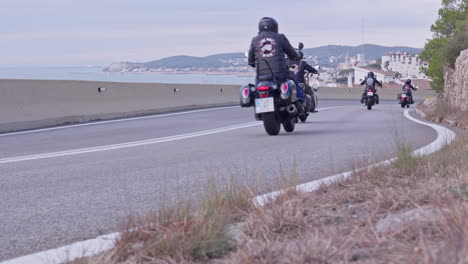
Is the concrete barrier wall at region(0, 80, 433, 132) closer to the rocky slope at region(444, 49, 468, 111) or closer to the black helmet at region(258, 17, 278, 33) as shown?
the black helmet at region(258, 17, 278, 33)

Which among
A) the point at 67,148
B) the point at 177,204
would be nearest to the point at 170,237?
the point at 177,204

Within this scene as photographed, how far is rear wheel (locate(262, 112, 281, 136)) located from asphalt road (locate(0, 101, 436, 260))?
1.03 ft

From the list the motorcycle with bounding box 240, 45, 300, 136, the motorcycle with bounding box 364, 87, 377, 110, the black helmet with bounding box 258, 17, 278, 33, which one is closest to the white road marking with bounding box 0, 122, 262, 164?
the motorcycle with bounding box 240, 45, 300, 136

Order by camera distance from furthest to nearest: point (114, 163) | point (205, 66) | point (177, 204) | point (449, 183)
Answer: point (205, 66), point (114, 163), point (449, 183), point (177, 204)

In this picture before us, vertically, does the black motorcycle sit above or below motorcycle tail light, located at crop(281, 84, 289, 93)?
below

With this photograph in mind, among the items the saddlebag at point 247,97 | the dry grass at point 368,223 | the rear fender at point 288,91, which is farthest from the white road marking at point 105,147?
the dry grass at point 368,223

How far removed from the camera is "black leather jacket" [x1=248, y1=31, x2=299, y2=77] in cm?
1216

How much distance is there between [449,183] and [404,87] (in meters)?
29.0

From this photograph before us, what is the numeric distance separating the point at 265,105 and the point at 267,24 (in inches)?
58.6

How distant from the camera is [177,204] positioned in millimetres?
4211

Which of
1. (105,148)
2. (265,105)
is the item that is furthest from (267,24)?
(105,148)

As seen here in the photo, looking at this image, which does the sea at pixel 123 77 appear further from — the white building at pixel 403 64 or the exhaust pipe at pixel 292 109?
the white building at pixel 403 64

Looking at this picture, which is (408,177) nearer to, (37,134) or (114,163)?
(114,163)

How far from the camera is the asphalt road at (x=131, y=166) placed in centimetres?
505
